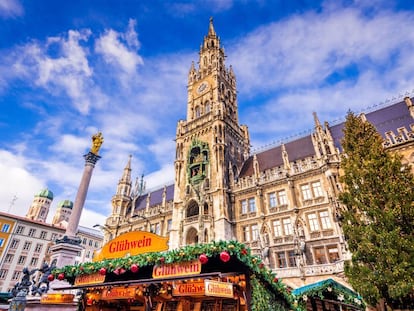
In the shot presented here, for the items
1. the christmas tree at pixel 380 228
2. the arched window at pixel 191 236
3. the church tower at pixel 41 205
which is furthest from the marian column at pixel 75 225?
the church tower at pixel 41 205

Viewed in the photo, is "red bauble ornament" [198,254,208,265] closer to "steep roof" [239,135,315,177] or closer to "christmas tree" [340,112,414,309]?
"christmas tree" [340,112,414,309]

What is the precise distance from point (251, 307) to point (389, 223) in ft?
30.8

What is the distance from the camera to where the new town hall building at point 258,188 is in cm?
2186

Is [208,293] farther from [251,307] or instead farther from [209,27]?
Result: [209,27]

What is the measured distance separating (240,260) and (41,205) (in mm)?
124208

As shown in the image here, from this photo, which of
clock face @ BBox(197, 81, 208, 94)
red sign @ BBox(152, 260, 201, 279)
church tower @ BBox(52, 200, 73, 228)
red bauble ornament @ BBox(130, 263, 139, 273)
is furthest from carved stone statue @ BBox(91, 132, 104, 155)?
church tower @ BBox(52, 200, 73, 228)

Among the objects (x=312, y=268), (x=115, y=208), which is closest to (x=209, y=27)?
(x=115, y=208)

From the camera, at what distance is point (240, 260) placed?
6926 millimetres

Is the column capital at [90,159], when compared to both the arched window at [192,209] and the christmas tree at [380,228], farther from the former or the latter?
the christmas tree at [380,228]

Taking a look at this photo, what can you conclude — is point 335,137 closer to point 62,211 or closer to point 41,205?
point 62,211

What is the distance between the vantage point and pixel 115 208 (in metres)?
44.6

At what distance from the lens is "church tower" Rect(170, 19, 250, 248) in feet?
91.9

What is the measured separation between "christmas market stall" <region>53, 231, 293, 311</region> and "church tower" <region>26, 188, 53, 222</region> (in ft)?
372

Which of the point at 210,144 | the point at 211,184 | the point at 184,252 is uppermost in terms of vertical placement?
the point at 210,144
